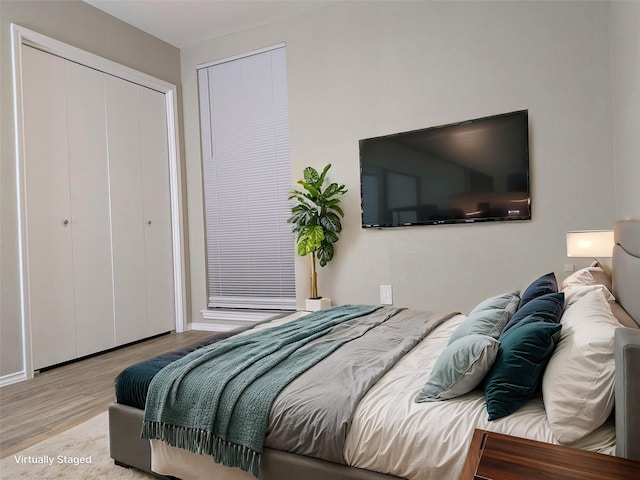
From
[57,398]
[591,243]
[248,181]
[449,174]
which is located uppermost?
[248,181]

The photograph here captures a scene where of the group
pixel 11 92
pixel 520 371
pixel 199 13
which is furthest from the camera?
pixel 199 13

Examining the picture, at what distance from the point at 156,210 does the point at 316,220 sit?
1937 mm

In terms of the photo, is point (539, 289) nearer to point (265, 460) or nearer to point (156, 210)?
point (265, 460)

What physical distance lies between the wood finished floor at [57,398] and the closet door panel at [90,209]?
0.32 m

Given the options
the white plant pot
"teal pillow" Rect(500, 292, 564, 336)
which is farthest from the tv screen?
"teal pillow" Rect(500, 292, 564, 336)

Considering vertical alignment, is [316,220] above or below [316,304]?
above

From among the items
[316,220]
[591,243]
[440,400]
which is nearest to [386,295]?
[316,220]

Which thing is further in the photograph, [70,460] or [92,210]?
[92,210]

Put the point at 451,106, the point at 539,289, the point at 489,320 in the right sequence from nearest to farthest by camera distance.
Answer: the point at 489,320, the point at 539,289, the point at 451,106

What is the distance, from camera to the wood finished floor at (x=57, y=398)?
7.86 feet

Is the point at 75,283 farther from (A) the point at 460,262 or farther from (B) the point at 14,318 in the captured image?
(A) the point at 460,262

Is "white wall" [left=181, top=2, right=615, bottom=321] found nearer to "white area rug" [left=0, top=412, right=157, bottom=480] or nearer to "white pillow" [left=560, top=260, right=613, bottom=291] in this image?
"white pillow" [left=560, top=260, right=613, bottom=291]

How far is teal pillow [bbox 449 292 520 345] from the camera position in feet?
5.63

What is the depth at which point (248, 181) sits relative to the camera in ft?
15.5
